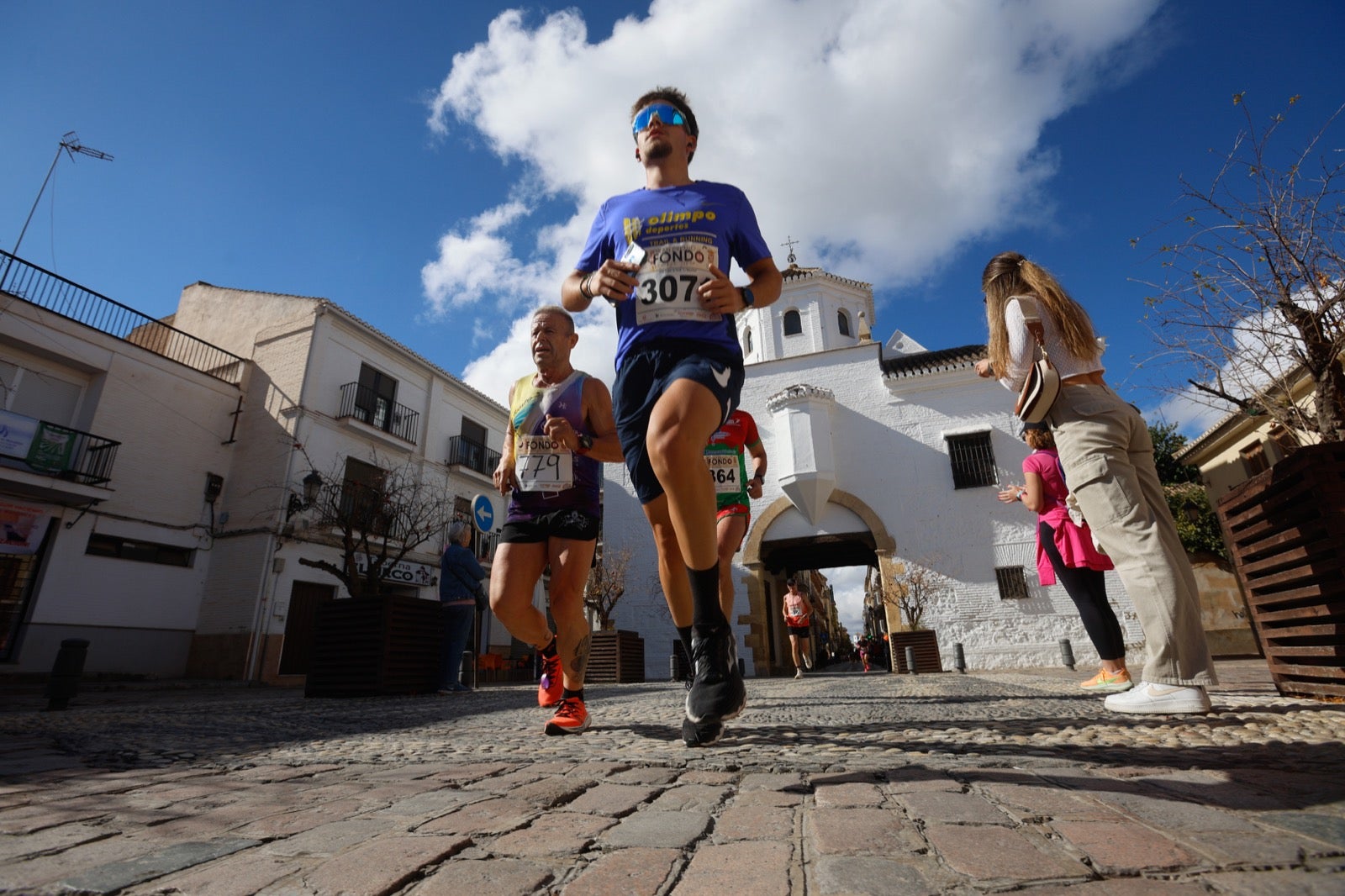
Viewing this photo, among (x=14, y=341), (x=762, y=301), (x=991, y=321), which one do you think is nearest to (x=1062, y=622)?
(x=991, y=321)

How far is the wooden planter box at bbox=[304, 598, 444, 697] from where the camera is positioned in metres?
6.64

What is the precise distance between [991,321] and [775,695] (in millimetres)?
3966

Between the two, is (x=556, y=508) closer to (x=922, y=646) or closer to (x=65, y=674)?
(x=65, y=674)

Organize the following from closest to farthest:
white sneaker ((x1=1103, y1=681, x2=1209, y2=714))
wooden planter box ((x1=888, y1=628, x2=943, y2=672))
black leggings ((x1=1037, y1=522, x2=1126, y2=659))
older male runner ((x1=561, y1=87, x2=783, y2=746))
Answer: older male runner ((x1=561, y1=87, x2=783, y2=746)) < white sneaker ((x1=1103, y1=681, x2=1209, y2=714)) < black leggings ((x1=1037, y1=522, x2=1126, y2=659)) < wooden planter box ((x1=888, y1=628, x2=943, y2=672))

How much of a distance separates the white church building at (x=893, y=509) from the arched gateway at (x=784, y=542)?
0.12 feet

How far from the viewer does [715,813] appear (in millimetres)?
1370

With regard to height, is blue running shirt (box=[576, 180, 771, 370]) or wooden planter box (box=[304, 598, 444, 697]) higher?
blue running shirt (box=[576, 180, 771, 370])

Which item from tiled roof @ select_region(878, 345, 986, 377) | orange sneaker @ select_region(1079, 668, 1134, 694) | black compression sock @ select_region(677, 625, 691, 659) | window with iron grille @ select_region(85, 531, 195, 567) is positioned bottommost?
orange sneaker @ select_region(1079, 668, 1134, 694)

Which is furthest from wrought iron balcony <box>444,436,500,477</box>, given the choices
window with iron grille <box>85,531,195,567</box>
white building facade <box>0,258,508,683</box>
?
window with iron grille <box>85,531,195,567</box>

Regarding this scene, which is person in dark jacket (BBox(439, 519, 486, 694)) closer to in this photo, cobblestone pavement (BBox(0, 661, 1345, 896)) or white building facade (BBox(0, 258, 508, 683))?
cobblestone pavement (BBox(0, 661, 1345, 896))

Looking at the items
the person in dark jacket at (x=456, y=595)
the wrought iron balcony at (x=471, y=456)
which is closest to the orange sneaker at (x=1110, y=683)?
the person in dark jacket at (x=456, y=595)

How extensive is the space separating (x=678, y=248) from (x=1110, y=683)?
13.4ft

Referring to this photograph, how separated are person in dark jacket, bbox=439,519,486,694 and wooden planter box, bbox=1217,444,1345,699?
630 centimetres

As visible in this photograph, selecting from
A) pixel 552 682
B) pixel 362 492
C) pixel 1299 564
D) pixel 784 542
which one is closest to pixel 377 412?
pixel 362 492
